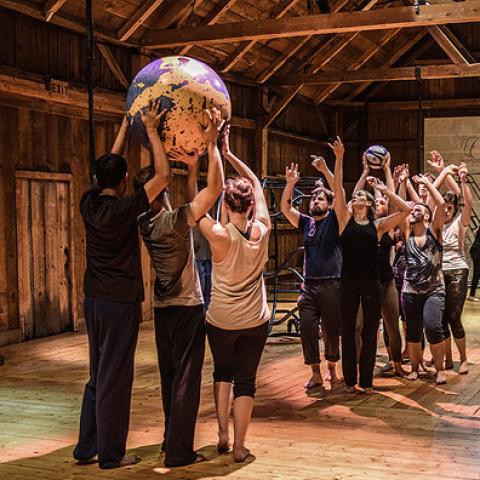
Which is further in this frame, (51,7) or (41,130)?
(41,130)

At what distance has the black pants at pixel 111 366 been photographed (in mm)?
3984

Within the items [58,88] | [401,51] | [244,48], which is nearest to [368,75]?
[244,48]

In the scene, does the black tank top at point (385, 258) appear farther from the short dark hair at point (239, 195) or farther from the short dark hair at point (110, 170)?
the short dark hair at point (110, 170)

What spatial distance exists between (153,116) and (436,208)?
313cm

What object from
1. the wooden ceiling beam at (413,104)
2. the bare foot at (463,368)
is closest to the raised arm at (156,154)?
the bare foot at (463,368)

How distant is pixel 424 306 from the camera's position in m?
6.28

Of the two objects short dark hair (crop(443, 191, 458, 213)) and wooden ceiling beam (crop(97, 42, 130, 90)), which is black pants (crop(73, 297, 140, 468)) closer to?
short dark hair (crop(443, 191, 458, 213))

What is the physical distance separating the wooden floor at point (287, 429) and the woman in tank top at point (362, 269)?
16.5 inches

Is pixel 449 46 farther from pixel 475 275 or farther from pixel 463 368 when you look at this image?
pixel 463 368

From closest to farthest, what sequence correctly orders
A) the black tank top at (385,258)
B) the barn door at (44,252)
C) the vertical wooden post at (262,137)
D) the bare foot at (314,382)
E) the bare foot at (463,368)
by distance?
the bare foot at (314,382) → the black tank top at (385,258) → the bare foot at (463,368) → the barn door at (44,252) → the vertical wooden post at (262,137)

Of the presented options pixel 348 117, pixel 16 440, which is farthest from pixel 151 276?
pixel 348 117

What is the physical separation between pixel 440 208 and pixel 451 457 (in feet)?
7.56

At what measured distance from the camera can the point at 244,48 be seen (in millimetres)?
11875

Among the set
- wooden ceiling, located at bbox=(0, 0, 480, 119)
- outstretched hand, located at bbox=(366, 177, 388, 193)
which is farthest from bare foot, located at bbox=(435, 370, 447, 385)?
wooden ceiling, located at bbox=(0, 0, 480, 119)
